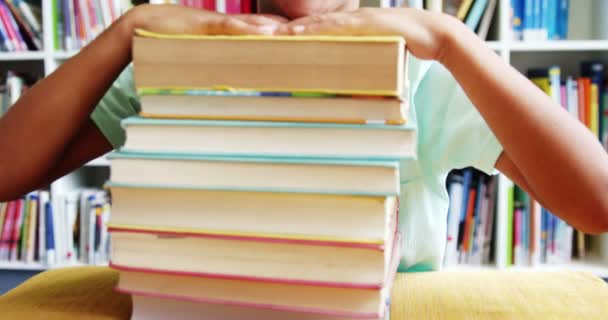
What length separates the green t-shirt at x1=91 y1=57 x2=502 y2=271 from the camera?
2.50ft

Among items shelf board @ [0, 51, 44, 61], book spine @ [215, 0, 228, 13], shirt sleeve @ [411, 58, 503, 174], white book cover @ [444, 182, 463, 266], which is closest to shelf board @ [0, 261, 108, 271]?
shelf board @ [0, 51, 44, 61]

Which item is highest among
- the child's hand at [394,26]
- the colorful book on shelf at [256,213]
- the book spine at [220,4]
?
the book spine at [220,4]

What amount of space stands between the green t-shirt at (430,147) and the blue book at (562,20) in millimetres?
1320

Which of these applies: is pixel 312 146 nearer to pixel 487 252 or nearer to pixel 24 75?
pixel 487 252

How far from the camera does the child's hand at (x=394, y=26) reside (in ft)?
1.65

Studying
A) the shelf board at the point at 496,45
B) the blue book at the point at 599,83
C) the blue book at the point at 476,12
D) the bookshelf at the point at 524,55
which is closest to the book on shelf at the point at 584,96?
the blue book at the point at 599,83

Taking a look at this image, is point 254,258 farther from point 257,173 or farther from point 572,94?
point 572,94

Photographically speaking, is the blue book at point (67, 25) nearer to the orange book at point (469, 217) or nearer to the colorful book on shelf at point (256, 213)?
the orange book at point (469, 217)

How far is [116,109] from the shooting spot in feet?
2.77

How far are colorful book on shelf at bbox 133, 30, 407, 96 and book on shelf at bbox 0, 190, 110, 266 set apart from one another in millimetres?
1783

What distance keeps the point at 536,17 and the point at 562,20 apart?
0.10 meters

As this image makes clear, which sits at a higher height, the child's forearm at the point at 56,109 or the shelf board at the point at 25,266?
the child's forearm at the point at 56,109

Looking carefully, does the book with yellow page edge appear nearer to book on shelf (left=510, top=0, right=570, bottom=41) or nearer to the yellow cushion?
the yellow cushion

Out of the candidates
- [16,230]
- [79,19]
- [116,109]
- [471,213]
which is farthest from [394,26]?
[16,230]
